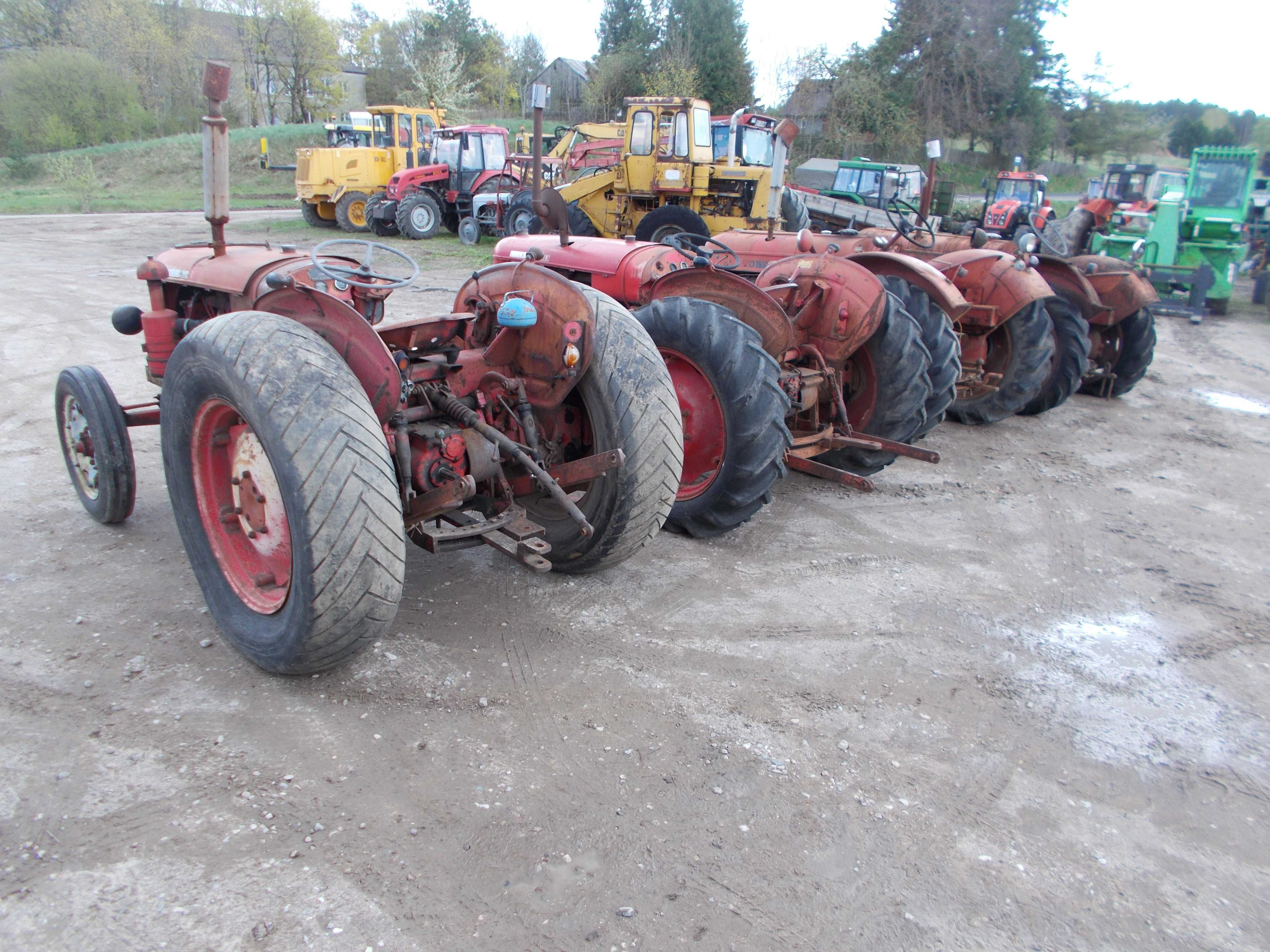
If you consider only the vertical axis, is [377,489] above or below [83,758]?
above

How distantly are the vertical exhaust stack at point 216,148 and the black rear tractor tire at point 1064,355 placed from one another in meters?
6.68

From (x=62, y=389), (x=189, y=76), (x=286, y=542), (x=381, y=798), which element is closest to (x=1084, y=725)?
(x=381, y=798)

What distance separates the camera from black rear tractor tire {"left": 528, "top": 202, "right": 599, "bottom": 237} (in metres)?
14.5

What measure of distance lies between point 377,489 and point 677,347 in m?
2.23

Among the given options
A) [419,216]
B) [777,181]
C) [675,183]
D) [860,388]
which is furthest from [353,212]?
[860,388]

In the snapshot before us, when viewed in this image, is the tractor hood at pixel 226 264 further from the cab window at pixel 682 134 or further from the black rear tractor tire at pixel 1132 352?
the cab window at pixel 682 134

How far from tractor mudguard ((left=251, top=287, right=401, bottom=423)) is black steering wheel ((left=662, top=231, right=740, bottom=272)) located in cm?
270

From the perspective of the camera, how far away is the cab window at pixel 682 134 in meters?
13.9

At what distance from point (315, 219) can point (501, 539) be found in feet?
61.8

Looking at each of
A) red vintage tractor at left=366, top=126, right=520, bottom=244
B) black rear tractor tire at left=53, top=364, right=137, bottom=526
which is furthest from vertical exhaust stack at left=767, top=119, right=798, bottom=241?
black rear tractor tire at left=53, top=364, right=137, bottom=526

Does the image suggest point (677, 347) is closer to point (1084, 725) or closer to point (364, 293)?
point (364, 293)

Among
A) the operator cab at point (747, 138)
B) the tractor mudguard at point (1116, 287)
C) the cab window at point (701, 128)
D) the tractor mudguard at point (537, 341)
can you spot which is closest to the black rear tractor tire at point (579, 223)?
the cab window at point (701, 128)

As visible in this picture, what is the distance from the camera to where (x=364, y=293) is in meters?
3.42

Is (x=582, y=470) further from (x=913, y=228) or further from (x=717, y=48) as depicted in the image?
(x=717, y=48)
